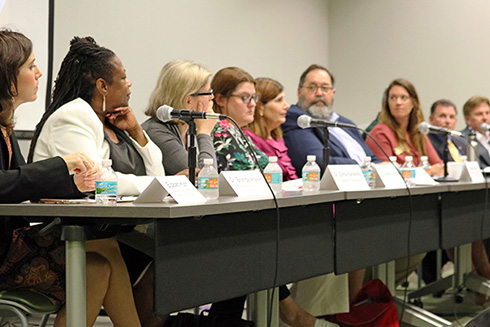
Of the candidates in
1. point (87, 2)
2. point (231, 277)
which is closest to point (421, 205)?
point (231, 277)

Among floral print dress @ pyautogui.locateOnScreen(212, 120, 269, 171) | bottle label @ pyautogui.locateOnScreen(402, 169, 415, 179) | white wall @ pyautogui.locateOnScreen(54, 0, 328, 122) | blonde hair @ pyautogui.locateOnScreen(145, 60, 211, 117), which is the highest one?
white wall @ pyautogui.locateOnScreen(54, 0, 328, 122)

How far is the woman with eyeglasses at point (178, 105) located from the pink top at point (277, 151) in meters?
0.64

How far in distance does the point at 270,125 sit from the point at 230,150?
68 centimetres

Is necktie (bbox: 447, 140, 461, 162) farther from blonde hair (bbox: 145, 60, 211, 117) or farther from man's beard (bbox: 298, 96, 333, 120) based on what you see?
blonde hair (bbox: 145, 60, 211, 117)

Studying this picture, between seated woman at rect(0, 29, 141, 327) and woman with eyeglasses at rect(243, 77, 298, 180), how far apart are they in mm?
1731

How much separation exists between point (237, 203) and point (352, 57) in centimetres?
508

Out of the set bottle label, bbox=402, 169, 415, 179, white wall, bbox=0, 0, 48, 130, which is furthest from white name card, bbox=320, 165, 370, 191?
white wall, bbox=0, 0, 48, 130

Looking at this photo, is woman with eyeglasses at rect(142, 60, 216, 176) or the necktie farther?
the necktie

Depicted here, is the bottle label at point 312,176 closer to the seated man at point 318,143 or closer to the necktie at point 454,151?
the seated man at point 318,143

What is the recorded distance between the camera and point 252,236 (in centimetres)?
191

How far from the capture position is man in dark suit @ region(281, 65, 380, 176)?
3.73m

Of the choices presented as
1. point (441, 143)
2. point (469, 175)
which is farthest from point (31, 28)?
point (441, 143)

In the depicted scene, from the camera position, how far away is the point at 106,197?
1.76 metres

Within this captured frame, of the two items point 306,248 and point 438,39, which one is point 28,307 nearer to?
point 306,248
